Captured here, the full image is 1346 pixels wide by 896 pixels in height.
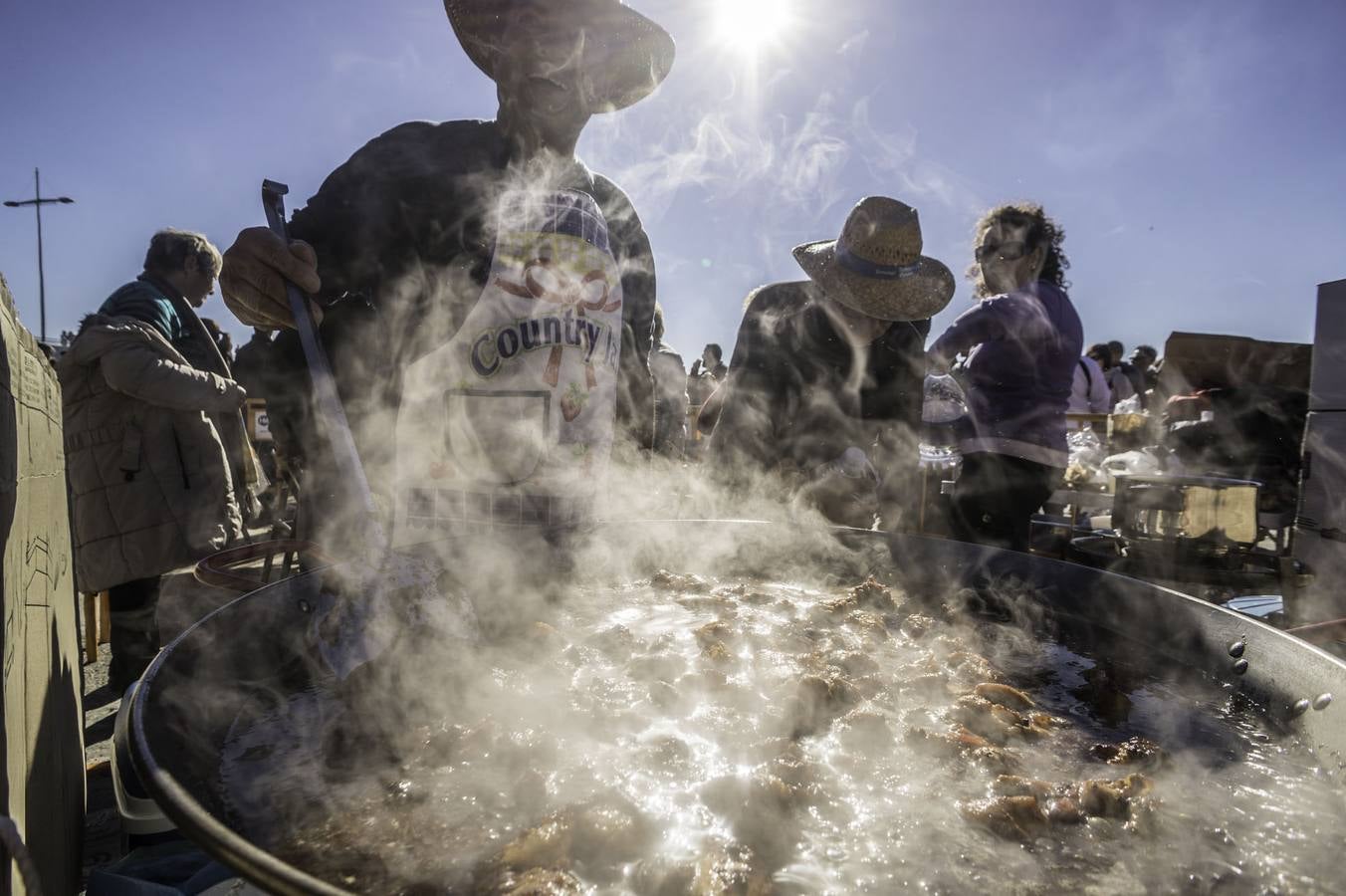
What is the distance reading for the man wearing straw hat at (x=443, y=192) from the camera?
224 centimetres

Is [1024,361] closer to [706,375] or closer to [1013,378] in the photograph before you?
[1013,378]

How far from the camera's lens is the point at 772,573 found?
291cm

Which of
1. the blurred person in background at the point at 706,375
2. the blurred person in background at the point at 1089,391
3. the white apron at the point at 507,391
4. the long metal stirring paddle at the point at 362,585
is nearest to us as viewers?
the long metal stirring paddle at the point at 362,585

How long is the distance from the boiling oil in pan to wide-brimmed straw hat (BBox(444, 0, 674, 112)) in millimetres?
2245

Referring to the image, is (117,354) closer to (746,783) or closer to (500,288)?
(500,288)

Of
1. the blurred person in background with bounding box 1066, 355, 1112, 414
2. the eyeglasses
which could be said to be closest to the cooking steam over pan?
the eyeglasses

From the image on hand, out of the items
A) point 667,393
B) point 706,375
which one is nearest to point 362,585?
point 667,393

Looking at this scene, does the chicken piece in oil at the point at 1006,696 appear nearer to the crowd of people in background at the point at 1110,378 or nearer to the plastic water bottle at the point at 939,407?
the plastic water bottle at the point at 939,407

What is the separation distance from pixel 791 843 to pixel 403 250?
220 centimetres

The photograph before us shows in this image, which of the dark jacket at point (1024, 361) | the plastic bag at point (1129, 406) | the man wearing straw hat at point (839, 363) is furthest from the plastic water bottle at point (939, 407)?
the plastic bag at point (1129, 406)

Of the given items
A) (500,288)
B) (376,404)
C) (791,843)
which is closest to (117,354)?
(376,404)

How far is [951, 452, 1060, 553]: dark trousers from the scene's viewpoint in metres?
3.69

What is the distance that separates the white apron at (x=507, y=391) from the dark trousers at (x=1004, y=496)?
245cm

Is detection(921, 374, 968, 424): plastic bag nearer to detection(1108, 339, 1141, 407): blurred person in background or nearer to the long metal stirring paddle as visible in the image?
the long metal stirring paddle
